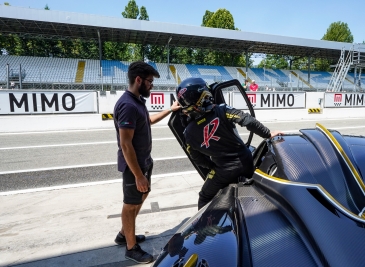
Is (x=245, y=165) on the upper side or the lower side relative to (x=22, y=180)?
upper

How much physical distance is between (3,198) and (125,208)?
115 inches

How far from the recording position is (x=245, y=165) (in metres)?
2.28

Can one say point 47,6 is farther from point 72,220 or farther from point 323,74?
point 72,220

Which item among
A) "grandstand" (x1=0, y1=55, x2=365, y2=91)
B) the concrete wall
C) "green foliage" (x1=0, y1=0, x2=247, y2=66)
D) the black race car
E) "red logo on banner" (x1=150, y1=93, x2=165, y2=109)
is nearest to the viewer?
the black race car

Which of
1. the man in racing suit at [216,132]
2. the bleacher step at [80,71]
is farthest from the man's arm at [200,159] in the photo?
the bleacher step at [80,71]

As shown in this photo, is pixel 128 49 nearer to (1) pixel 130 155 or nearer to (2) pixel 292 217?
(1) pixel 130 155

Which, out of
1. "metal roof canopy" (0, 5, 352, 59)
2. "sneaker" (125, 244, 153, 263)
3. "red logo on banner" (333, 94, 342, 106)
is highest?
"metal roof canopy" (0, 5, 352, 59)

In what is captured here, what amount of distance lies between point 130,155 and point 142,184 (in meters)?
0.32

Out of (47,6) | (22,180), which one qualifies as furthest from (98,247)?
(47,6)

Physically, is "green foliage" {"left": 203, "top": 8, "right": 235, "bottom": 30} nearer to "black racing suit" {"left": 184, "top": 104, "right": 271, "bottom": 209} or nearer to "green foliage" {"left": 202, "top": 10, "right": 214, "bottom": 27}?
"green foliage" {"left": 202, "top": 10, "right": 214, "bottom": 27}

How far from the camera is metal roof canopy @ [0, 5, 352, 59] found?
818 inches

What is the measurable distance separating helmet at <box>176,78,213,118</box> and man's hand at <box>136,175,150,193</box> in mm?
801

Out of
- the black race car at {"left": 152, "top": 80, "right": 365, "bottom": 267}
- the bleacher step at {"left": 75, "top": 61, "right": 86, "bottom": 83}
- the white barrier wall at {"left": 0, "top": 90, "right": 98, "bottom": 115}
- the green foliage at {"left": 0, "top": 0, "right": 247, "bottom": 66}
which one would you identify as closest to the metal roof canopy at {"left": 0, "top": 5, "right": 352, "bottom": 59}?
the bleacher step at {"left": 75, "top": 61, "right": 86, "bottom": 83}

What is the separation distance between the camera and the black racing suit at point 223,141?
2252 mm
